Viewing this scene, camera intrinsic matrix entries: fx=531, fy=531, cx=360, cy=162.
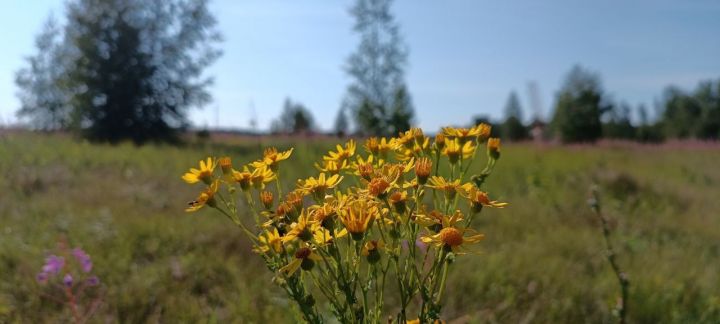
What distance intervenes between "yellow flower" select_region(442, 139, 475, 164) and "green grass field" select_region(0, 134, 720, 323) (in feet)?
3.38

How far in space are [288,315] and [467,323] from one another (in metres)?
0.69

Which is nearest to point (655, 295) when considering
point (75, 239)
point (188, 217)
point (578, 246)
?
point (578, 246)

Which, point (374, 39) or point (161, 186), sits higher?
point (374, 39)

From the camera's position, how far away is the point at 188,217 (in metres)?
3.08

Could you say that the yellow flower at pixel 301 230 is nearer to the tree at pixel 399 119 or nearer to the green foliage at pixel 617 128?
the tree at pixel 399 119

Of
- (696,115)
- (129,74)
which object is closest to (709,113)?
(696,115)

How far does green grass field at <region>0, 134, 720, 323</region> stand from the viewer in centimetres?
201

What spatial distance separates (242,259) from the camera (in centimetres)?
250

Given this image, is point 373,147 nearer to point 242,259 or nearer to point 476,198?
point 476,198

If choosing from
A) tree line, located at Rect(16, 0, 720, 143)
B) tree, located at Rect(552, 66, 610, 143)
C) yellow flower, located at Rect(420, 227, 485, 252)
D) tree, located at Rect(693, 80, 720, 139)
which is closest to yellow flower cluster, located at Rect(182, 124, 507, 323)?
yellow flower, located at Rect(420, 227, 485, 252)

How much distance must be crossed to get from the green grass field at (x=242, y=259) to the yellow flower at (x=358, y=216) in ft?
3.73

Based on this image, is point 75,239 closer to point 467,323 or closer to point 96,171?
point 467,323

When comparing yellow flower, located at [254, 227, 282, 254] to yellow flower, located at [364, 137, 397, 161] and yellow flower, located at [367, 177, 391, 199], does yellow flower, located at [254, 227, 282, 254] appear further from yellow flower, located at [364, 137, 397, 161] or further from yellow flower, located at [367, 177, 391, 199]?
yellow flower, located at [364, 137, 397, 161]

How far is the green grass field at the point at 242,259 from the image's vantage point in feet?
6.58
